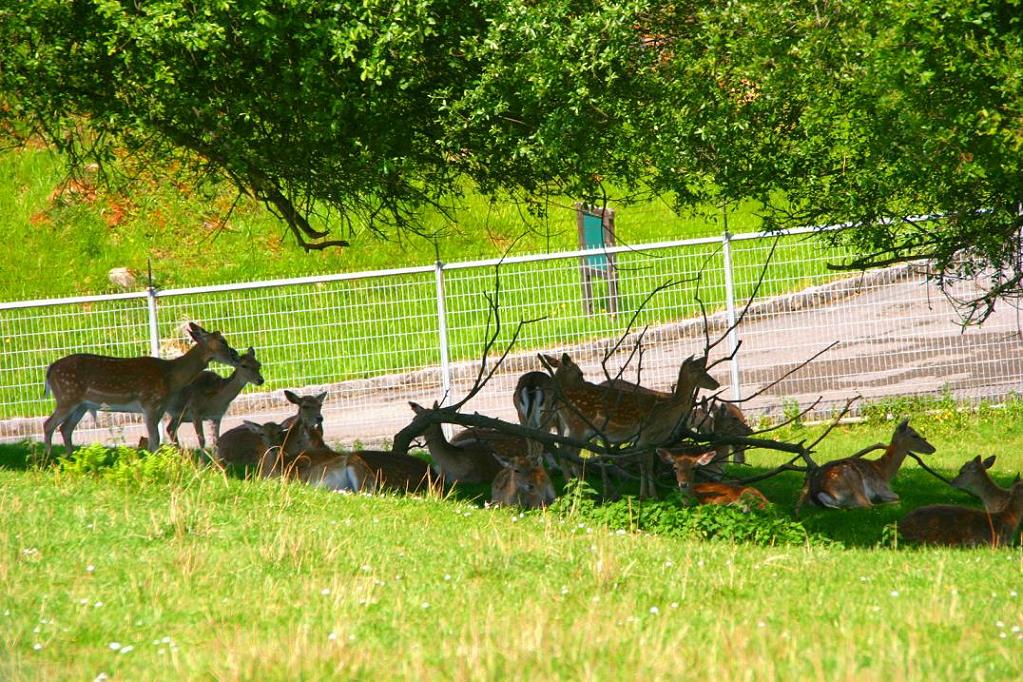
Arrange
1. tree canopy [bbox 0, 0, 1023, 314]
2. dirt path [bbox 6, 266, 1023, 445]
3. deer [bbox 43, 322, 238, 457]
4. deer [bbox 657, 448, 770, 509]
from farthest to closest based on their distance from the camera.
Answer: dirt path [bbox 6, 266, 1023, 445] < deer [bbox 43, 322, 238, 457] < deer [bbox 657, 448, 770, 509] < tree canopy [bbox 0, 0, 1023, 314]

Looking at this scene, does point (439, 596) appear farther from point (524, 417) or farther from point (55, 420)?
point (55, 420)

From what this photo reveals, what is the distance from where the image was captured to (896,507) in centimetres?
1119

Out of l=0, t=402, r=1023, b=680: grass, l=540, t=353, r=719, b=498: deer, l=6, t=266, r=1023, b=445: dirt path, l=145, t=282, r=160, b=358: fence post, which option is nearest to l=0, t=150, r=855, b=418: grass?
l=6, t=266, r=1023, b=445: dirt path

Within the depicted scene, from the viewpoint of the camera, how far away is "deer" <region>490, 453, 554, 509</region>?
1061cm

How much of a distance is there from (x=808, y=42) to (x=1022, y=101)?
1.96 metres

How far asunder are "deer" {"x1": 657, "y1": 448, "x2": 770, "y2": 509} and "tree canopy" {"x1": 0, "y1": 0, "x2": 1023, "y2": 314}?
1904 millimetres

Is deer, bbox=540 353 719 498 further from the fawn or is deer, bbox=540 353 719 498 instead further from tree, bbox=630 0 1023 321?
the fawn

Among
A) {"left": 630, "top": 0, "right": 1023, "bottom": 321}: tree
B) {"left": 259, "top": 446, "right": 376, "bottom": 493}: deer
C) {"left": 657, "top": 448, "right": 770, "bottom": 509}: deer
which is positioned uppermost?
{"left": 630, "top": 0, "right": 1023, "bottom": 321}: tree

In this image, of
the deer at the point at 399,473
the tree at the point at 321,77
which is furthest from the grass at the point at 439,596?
the tree at the point at 321,77

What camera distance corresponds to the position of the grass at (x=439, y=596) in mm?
5195

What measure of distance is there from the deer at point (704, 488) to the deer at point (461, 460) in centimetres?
161

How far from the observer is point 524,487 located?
34.8 feet

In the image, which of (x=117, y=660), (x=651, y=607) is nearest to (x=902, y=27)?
(x=651, y=607)

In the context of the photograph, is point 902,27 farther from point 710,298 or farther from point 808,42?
point 710,298
